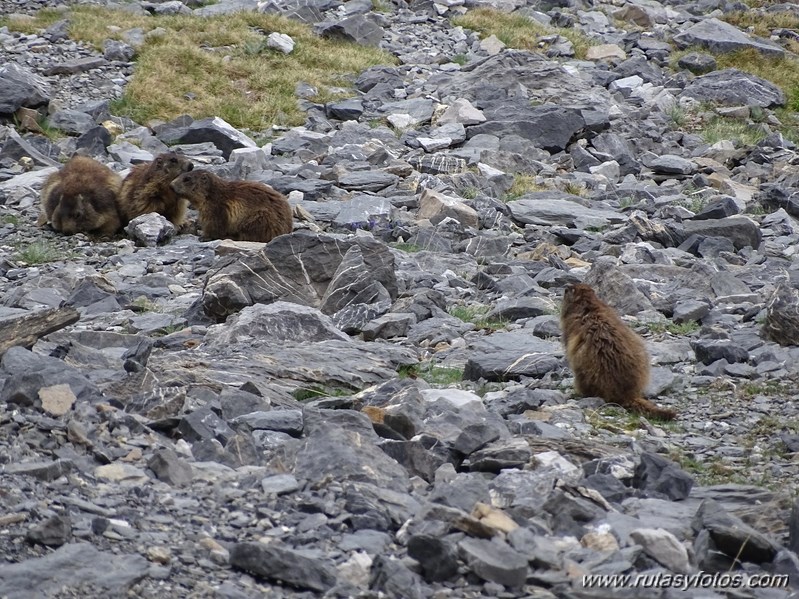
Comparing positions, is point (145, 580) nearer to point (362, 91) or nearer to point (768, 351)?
point (768, 351)

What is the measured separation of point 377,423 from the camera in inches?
250

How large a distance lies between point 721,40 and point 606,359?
18.1m

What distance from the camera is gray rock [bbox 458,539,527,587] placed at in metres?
4.50

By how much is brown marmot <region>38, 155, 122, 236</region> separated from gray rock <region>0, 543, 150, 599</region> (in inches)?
329

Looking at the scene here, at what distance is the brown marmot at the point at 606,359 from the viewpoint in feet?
24.3

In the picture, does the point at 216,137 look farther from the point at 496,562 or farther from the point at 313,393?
the point at 496,562

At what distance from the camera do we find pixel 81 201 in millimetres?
12242

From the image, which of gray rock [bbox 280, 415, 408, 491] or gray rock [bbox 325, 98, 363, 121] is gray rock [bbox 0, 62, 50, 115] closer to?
gray rock [bbox 325, 98, 363, 121]

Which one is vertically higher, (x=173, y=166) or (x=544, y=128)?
(x=173, y=166)

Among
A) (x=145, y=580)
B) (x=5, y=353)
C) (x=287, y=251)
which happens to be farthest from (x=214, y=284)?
(x=145, y=580)

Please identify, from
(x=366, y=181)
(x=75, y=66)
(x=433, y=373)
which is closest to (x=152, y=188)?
(x=366, y=181)

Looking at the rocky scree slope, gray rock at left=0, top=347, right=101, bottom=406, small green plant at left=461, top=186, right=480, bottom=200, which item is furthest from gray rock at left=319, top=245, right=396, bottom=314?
small green plant at left=461, top=186, right=480, bottom=200

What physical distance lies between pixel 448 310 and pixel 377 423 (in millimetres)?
3760

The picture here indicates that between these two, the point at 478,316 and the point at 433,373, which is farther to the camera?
the point at 478,316
